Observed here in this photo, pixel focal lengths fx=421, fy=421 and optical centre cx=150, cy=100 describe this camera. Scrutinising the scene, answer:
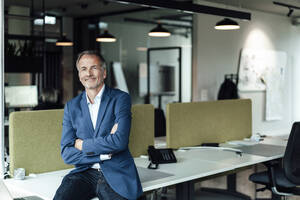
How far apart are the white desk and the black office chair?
0.13 metres

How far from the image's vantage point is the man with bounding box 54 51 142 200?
252 cm

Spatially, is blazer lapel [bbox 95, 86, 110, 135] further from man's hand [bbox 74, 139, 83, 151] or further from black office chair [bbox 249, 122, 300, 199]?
black office chair [bbox 249, 122, 300, 199]

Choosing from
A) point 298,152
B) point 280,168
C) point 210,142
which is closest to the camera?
point 298,152

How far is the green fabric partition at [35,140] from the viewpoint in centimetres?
289

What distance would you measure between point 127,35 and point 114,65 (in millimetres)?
690

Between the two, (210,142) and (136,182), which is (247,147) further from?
(136,182)

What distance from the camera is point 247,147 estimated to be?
4176 millimetres

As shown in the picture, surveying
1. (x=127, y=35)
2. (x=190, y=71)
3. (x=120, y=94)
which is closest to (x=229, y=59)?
(x=190, y=71)

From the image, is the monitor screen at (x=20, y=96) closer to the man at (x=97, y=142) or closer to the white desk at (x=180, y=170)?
the white desk at (x=180, y=170)

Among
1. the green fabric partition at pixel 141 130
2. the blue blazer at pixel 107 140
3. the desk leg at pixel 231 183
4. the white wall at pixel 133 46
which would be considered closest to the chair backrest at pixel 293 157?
the green fabric partition at pixel 141 130

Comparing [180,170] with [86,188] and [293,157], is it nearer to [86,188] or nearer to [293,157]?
[86,188]

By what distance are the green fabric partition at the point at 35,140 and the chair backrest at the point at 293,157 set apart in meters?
1.76

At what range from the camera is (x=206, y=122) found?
437 centimetres

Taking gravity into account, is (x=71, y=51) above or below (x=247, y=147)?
above
